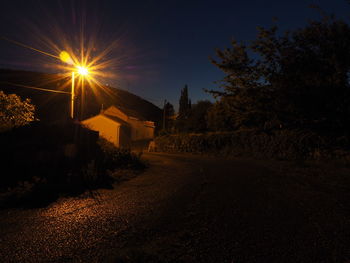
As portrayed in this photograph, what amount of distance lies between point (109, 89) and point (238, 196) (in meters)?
85.9

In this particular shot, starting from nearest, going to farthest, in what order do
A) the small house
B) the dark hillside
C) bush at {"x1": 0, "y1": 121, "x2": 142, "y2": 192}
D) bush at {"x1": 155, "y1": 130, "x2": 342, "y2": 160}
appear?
bush at {"x1": 0, "y1": 121, "x2": 142, "y2": 192}
bush at {"x1": 155, "y1": 130, "x2": 342, "y2": 160}
the small house
the dark hillside

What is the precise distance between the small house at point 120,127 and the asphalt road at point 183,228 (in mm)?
22234

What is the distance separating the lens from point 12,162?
6.65 meters

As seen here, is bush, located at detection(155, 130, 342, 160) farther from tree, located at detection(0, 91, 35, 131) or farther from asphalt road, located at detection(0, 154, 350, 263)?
tree, located at detection(0, 91, 35, 131)

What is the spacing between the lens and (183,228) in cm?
325

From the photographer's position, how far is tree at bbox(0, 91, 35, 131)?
7.55 metres

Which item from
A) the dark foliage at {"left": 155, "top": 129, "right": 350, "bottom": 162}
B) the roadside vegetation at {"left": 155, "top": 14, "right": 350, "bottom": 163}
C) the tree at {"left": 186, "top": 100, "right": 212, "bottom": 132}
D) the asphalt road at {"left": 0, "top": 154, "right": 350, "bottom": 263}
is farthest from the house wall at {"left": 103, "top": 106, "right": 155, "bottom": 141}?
the asphalt road at {"left": 0, "top": 154, "right": 350, "bottom": 263}

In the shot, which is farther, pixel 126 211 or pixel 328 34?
pixel 328 34

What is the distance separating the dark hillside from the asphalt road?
3443 centimetres

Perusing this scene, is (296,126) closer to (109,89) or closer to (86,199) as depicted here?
(86,199)

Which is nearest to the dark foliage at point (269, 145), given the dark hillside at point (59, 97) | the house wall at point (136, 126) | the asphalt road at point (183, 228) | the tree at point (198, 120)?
the tree at point (198, 120)

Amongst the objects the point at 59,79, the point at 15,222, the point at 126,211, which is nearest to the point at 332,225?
the point at 126,211

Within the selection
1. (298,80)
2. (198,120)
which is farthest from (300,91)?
(198,120)

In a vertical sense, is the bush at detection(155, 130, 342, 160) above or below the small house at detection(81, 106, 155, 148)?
below
